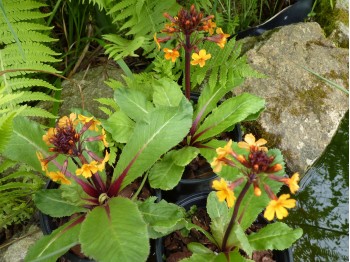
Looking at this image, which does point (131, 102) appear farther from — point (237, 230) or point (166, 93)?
point (237, 230)

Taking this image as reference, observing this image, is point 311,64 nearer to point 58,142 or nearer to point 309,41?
point 309,41

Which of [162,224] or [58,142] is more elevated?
[58,142]

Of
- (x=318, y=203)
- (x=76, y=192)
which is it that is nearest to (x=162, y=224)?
(x=76, y=192)

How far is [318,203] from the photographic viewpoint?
203 centimetres

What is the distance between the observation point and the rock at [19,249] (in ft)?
5.61

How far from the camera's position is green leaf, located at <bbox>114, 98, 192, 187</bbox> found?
1525 mm

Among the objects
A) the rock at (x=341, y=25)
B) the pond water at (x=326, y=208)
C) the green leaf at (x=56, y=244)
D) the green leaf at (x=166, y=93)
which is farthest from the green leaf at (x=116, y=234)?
the rock at (x=341, y=25)

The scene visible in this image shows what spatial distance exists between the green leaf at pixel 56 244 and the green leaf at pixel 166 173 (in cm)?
34

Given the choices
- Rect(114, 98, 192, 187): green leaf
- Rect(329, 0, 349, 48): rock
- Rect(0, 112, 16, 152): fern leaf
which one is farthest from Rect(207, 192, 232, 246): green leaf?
Rect(329, 0, 349, 48): rock

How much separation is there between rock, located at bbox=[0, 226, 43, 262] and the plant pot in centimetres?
59

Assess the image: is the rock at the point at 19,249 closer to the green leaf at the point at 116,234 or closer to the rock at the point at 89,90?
the green leaf at the point at 116,234

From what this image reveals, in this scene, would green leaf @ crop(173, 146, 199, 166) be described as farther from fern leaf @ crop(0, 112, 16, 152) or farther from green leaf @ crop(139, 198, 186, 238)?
fern leaf @ crop(0, 112, 16, 152)

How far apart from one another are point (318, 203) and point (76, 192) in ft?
4.05

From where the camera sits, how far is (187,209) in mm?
1713
